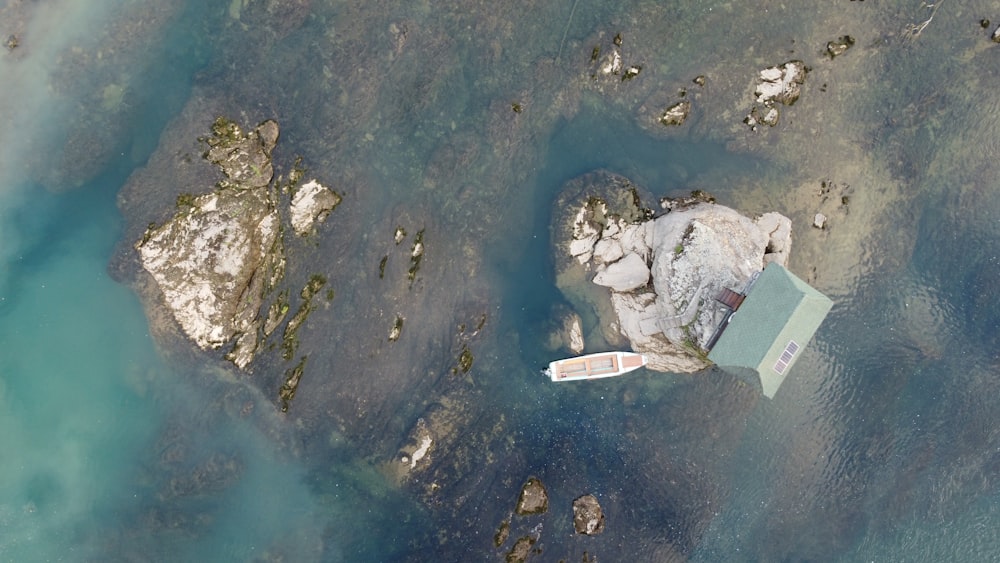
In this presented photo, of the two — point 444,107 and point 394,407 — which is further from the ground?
point 444,107

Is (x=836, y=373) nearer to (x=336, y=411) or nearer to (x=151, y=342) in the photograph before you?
(x=336, y=411)

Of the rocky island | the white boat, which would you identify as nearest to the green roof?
the white boat

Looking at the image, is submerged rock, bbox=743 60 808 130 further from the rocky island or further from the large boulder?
the rocky island

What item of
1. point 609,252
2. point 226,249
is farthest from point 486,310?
point 226,249

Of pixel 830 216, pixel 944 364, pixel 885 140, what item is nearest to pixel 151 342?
pixel 830 216

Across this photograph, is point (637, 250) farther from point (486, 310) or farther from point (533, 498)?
point (533, 498)
